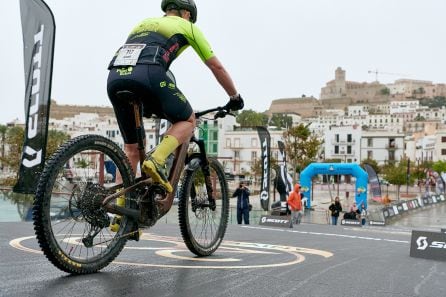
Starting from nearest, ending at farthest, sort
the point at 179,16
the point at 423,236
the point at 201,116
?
the point at 179,16, the point at 201,116, the point at 423,236

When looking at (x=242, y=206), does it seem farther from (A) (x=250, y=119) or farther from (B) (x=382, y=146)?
(A) (x=250, y=119)

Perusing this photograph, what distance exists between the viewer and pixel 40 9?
37.4 ft

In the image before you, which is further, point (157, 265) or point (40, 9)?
point (40, 9)

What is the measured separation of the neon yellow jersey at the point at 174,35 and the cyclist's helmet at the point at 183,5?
0.71 ft

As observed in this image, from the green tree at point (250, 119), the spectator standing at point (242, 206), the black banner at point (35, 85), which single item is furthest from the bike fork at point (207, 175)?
the green tree at point (250, 119)

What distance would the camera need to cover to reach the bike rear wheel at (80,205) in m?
3.75

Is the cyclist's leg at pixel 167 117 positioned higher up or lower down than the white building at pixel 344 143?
lower down

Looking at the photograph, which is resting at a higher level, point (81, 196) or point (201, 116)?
point (201, 116)

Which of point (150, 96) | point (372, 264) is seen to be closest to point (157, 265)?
point (150, 96)

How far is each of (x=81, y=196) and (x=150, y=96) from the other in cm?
82

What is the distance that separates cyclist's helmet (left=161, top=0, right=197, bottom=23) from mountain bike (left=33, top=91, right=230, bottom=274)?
29.8 inches

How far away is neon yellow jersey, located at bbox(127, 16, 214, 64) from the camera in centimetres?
447

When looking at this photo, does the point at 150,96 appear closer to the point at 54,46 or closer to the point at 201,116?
the point at 201,116

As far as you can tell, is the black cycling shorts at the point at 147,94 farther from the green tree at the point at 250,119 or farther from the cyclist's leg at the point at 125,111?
the green tree at the point at 250,119
